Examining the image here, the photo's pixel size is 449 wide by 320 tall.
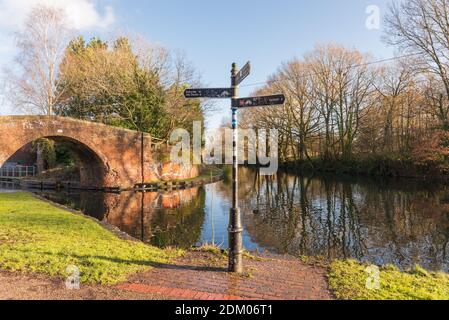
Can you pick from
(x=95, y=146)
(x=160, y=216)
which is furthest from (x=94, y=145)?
(x=160, y=216)

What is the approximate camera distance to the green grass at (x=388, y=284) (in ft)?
14.0

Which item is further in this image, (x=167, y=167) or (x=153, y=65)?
(x=153, y=65)

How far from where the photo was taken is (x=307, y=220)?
12914mm

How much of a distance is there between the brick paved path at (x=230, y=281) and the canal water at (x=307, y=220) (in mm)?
3097

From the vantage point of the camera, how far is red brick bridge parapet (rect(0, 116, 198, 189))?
59.6ft

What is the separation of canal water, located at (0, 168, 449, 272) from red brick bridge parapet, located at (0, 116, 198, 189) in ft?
8.27

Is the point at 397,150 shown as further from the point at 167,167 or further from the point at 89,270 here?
the point at 89,270

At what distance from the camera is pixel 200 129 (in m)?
32.4

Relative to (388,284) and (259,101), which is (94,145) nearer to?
(259,101)

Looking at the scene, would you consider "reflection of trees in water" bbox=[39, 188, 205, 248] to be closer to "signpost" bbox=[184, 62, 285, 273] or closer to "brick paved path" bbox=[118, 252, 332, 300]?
"brick paved path" bbox=[118, 252, 332, 300]

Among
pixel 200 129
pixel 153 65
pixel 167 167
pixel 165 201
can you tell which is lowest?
pixel 165 201

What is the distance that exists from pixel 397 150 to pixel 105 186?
25677 millimetres
